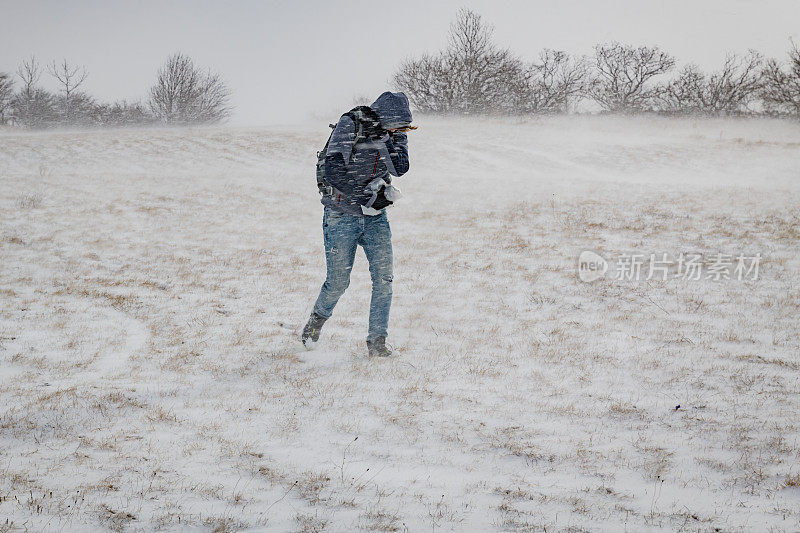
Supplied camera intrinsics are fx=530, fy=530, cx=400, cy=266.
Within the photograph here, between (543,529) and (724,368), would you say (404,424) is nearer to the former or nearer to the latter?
(543,529)

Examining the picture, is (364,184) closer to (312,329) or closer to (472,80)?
(312,329)

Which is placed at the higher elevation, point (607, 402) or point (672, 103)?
point (672, 103)

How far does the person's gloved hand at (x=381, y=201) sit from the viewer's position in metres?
4.90

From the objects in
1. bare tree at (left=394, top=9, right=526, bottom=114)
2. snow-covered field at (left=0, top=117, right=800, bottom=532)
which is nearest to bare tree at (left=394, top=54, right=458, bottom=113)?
bare tree at (left=394, top=9, right=526, bottom=114)

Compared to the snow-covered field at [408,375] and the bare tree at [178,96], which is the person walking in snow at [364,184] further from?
the bare tree at [178,96]

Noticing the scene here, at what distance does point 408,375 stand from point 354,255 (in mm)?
1248

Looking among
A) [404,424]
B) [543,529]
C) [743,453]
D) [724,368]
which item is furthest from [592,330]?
[543,529]

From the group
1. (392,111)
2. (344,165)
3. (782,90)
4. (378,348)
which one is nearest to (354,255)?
(344,165)

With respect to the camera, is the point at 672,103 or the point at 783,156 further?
the point at 672,103

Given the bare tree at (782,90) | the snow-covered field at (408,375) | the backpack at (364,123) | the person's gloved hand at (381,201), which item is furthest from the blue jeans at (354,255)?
the bare tree at (782,90)

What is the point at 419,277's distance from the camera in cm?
874

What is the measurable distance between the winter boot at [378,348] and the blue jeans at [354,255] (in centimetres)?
6

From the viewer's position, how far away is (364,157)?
486cm

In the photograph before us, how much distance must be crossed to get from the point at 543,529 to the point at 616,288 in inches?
237
